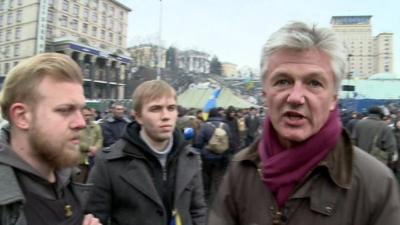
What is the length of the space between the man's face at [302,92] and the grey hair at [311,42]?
0.02 metres

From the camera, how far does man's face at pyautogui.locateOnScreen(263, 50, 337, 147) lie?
138 centimetres

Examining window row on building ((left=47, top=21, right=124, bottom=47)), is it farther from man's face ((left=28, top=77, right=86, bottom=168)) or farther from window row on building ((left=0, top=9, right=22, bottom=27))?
man's face ((left=28, top=77, right=86, bottom=168))

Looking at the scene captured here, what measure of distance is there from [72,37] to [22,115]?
63.6 meters

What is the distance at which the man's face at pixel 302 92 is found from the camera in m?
1.38

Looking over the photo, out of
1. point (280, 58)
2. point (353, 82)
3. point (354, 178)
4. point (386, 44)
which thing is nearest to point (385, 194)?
point (354, 178)

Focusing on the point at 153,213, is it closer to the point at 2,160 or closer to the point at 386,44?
the point at 2,160

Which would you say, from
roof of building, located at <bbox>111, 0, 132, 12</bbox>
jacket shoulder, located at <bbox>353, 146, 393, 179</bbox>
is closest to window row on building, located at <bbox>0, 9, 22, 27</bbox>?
roof of building, located at <bbox>111, 0, 132, 12</bbox>

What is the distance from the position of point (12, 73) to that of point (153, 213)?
1318 mm

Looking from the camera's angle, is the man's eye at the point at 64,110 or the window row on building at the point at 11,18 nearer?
the man's eye at the point at 64,110

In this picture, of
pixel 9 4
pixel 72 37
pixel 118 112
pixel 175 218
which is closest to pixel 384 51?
pixel 72 37

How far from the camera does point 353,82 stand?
52.1m

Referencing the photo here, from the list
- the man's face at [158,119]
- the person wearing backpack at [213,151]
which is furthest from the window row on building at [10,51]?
the man's face at [158,119]

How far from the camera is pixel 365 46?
87.3m

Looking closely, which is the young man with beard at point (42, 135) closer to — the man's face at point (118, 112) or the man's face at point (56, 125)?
the man's face at point (56, 125)
